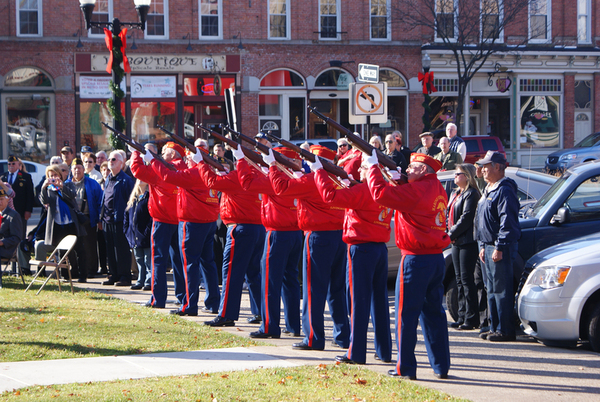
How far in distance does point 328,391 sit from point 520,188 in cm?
650

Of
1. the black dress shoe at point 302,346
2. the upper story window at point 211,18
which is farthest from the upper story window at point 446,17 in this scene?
the black dress shoe at point 302,346

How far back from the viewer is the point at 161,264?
966cm

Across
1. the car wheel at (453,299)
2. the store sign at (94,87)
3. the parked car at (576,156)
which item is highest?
the store sign at (94,87)

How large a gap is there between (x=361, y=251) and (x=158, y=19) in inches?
963

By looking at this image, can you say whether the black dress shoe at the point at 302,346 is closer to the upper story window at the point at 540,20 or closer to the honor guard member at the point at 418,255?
the honor guard member at the point at 418,255

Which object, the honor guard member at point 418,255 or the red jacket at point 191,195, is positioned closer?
the honor guard member at point 418,255

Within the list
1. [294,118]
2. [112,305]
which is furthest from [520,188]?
[294,118]

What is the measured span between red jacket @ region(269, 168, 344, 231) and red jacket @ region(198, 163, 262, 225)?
3.38ft

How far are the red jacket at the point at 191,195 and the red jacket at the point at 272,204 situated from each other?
1.11 metres

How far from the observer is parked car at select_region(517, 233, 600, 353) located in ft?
23.8

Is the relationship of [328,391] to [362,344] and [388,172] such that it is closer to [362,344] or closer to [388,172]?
[362,344]

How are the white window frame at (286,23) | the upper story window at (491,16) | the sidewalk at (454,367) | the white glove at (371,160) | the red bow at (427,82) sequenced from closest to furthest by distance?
the sidewalk at (454,367)
the white glove at (371,160)
the upper story window at (491,16)
the red bow at (427,82)
the white window frame at (286,23)

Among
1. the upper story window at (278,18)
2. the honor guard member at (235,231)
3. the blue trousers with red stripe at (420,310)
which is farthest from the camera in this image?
the upper story window at (278,18)

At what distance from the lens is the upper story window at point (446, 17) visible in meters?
28.8
